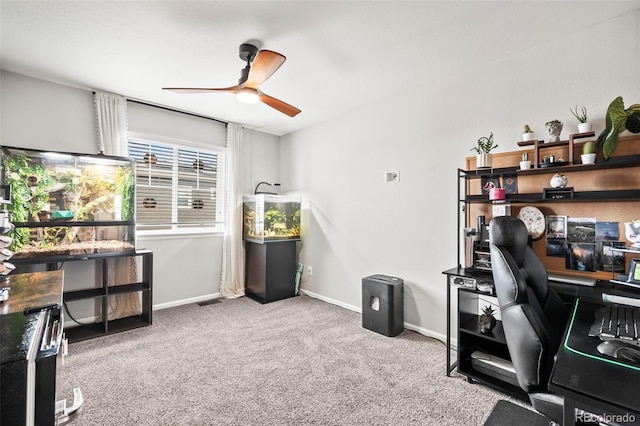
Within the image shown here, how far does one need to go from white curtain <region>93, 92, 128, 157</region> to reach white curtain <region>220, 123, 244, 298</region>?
1291 mm

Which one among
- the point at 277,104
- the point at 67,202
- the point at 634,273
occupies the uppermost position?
the point at 277,104

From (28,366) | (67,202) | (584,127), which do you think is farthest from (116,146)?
(584,127)

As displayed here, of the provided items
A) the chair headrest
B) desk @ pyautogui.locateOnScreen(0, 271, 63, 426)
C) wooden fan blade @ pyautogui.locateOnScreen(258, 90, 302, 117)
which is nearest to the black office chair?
the chair headrest

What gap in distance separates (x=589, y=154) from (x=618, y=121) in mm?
243

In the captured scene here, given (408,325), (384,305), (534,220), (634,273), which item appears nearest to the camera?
(634,273)

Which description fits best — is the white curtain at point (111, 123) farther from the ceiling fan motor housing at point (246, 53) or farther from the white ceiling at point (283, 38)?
the ceiling fan motor housing at point (246, 53)

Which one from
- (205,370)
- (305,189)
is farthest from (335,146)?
(205,370)

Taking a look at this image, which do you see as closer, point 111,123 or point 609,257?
point 609,257

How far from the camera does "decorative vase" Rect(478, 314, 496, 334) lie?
2.11 meters

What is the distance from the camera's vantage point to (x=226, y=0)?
1817mm

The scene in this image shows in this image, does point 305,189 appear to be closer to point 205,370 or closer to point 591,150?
point 205,370

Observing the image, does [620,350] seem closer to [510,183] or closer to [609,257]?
[609,257]

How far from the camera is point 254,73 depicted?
2150 millimetres

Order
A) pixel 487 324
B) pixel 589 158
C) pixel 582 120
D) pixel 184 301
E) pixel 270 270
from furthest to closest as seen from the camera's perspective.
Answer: pixel 270 270
pixel 184 301
pixel 487 324
pixel 582 120
pixel 589 158
